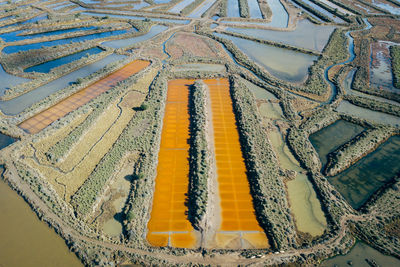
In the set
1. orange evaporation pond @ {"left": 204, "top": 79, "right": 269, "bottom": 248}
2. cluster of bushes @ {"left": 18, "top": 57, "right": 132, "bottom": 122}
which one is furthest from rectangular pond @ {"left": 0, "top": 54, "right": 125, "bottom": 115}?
orange evaporation pond @ {"left": 204, "top": 79, "right": 269, "bottom": 248}

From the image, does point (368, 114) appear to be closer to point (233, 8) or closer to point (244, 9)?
point (244, 9)

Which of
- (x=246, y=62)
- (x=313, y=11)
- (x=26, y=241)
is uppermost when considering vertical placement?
(x=313, y=11)

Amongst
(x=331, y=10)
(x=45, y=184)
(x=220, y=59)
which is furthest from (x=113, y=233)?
(x=331, y=10)

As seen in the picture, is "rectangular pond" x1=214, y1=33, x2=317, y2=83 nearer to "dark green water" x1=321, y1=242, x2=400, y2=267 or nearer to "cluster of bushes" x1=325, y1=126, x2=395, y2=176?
"cluster of bushes" x1=325, y1=126, x2=395, y2=176

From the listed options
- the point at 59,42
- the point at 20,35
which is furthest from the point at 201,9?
the point at 20,35

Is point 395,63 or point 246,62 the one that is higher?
point 395,63

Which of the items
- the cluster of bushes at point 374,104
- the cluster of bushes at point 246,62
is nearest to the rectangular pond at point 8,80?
the cluster of bushes at point 246,62
